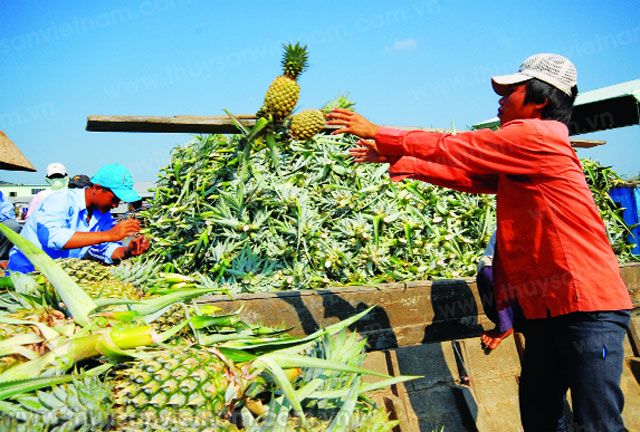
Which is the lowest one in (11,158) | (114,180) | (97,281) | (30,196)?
(97,281)

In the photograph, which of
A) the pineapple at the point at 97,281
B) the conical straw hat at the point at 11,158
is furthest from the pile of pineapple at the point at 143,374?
the conical straw hat at the point at 11,158

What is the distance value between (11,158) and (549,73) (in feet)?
16.2

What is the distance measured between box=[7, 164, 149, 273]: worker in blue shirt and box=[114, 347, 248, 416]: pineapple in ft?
6.57

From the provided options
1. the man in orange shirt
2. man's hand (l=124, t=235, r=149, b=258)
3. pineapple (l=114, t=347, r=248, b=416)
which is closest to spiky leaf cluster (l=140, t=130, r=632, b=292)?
man's hand (l=124, t=235, r=149, b=258)

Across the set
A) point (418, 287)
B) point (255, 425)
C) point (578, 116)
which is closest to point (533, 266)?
point (418, 287)

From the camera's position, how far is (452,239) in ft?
13.0

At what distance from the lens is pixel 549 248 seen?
6.89 ft

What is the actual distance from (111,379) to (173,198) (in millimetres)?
3016

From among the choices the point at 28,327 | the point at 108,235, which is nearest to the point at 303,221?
the point at 108,235

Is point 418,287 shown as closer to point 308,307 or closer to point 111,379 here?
point 308,307

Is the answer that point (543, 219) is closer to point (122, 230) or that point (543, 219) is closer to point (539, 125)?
point (539, 125)

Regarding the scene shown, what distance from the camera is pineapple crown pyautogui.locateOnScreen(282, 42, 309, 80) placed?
287 cm

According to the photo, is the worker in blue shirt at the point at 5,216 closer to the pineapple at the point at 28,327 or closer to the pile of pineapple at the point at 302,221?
the pile of pineapple at the point at 302,221

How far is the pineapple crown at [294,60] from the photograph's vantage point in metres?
2.87
